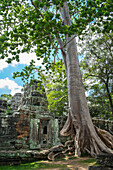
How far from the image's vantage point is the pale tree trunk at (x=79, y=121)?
517 centimetres

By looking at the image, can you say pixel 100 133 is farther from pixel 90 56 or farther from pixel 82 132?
pixel 90 56

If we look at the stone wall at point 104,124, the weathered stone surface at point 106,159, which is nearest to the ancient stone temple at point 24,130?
the stone wall at point 104,124

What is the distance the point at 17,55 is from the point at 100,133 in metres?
4.93

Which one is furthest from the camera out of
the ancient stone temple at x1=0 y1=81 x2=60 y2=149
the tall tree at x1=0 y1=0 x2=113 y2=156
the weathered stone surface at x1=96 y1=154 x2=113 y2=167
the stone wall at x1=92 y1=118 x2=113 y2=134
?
the stone wall at x1=92 y1=118 x2=113 y2=134

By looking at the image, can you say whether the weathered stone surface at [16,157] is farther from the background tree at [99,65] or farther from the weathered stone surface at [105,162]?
the background tree at [99,65]

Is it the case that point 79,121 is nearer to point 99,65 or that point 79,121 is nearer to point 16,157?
point 16,157

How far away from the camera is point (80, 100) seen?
5.67 meters

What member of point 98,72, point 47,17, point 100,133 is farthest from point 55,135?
point 98,72

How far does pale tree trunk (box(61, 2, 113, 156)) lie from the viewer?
5168 mm

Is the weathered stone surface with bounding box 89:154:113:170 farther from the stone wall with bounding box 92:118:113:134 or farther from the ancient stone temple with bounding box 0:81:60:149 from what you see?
the stone wall with bounding box 92:118:113:134

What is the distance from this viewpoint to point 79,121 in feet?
17.8

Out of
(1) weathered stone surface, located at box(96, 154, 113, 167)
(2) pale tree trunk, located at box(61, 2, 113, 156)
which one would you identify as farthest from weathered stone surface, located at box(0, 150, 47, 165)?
(1) weathered stone surface, located at box(96, 154, 113, 167)

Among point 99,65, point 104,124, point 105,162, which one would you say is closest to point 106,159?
point 105,162

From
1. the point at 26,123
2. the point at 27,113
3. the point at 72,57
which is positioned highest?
the point at 72,57
